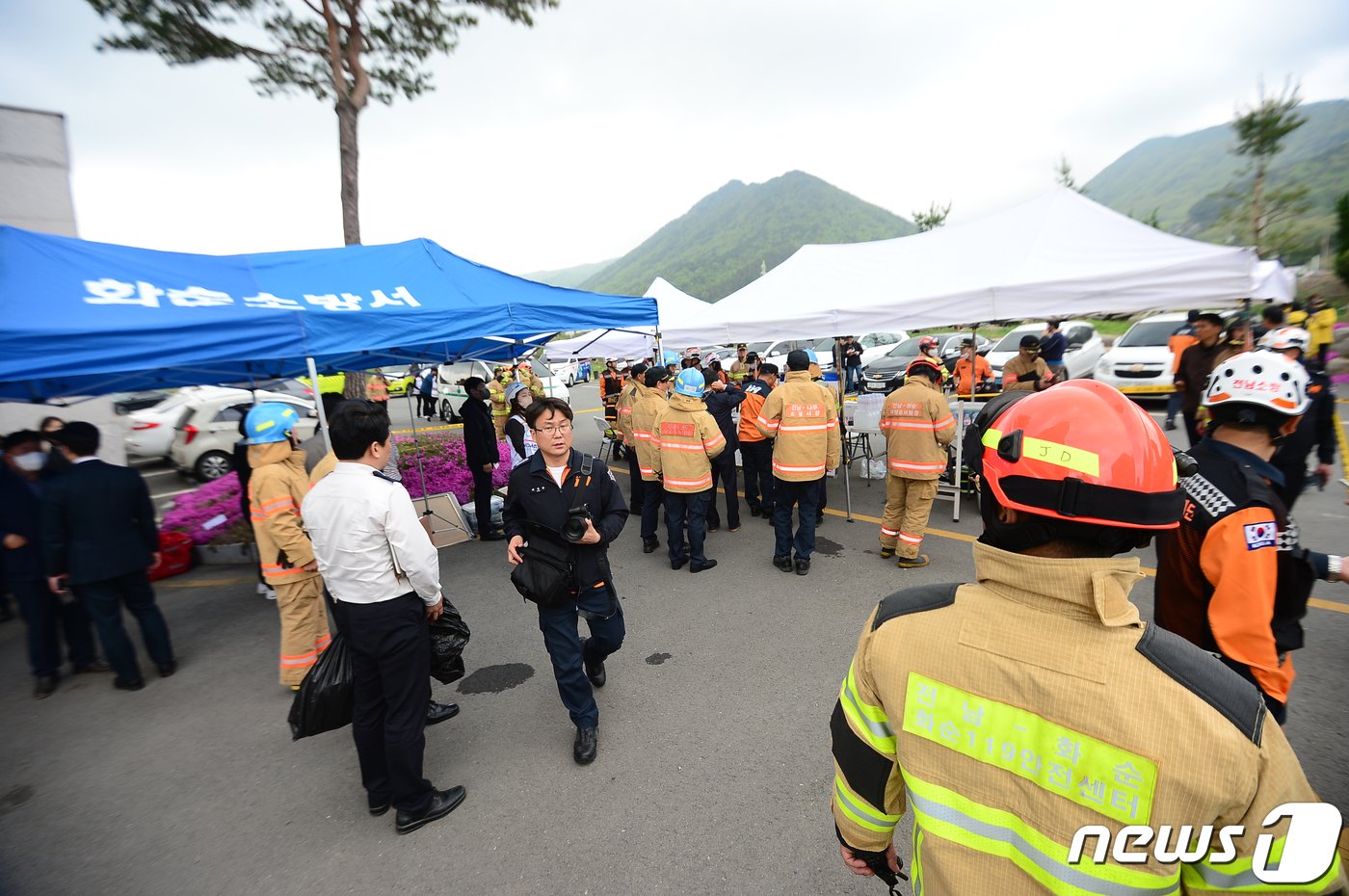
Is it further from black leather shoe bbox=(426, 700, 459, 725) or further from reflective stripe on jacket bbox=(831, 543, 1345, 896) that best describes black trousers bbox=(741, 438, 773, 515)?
reflective stripe on jacket bbox=(831, 543, 1345, 896)

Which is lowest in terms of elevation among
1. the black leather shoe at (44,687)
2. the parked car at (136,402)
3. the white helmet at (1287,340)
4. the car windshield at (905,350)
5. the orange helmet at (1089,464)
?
the black leather shoe at (44,687)

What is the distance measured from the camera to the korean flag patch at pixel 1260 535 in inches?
66.4

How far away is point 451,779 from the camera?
2.96 meters

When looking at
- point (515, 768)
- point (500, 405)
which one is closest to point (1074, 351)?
point (500, 405)

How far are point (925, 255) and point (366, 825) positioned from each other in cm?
736

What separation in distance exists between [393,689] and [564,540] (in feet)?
3.34

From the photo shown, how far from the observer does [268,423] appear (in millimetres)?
3551

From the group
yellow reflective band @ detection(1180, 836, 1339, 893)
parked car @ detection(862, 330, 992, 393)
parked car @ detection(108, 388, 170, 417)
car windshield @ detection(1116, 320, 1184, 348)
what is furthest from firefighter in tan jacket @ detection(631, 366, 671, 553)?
parked car @ detection(108, 388, 170, 417)

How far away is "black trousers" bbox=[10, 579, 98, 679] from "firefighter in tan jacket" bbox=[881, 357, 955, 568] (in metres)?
6.66

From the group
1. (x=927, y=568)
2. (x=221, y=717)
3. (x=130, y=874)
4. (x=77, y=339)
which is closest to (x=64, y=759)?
(x=221, y=717)

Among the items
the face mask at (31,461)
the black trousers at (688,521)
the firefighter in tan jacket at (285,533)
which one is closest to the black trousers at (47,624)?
the face mask at (31,461)

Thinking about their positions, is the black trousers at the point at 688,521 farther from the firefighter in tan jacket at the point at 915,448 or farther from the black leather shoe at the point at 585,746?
the black leather shoe at the point at 585,746

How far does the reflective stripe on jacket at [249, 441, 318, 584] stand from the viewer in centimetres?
349

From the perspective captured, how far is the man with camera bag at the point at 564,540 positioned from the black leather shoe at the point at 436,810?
611 mm
